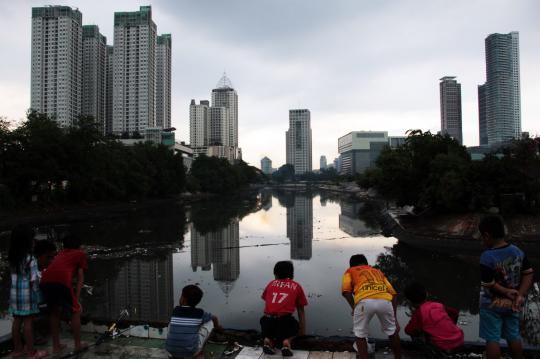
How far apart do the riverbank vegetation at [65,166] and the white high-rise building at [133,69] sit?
5143cm

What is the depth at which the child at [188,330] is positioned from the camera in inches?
194

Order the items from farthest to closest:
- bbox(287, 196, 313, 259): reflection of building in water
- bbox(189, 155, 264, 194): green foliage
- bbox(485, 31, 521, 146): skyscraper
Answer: bbox(485, 31, 521, 146): skyscraper < bbox(189, 155, 264, 194): green foliage < bbox(287, 196, 313, 259): reflection of building in water

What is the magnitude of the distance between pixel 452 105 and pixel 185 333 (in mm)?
169664

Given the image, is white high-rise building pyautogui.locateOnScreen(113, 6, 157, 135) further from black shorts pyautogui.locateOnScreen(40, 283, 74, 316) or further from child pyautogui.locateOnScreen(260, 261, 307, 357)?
child pyautogui.locateOnScreen(260, 261, 307, 357)

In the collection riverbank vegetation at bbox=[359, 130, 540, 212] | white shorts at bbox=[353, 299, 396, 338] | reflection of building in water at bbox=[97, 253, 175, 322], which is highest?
riverbank vegetation at bbox=[359, 130, 540, 212]

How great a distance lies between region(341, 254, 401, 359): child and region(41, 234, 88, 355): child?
379 centimetres

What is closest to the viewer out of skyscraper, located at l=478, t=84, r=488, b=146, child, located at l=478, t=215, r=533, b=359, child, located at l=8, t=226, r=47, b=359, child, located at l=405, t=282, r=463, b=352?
child, located at l=478, t=215, r=533, b=359

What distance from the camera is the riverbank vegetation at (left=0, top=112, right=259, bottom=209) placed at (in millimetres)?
36969

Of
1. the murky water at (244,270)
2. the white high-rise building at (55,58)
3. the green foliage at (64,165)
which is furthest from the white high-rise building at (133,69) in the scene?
the murky water at (244,270)

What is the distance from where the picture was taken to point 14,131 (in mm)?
37469

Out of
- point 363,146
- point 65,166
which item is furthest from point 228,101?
point 65,166

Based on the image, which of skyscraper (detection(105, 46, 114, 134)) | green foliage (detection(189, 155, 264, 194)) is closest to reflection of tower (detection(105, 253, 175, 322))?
green foliage (detection(189, 155, 264, 194))

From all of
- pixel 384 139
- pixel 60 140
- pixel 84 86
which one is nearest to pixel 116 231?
pixel 60 140

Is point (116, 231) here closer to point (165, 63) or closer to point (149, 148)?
point (149, 148)
